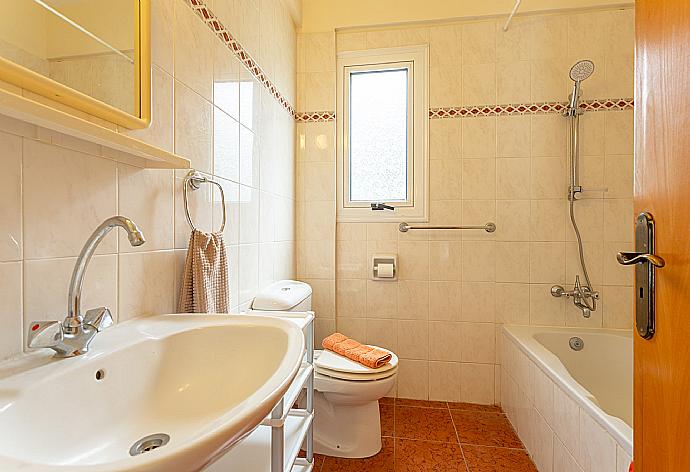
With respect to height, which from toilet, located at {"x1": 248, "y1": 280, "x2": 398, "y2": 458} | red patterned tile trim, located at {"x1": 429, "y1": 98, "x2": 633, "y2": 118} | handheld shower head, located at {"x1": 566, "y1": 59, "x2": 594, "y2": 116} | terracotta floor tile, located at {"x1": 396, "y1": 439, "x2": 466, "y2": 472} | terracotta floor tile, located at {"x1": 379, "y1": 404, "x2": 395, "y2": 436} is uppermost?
handheld shower head, located at {"x1": 566, "y1": 59, "x2": 594, "y2": 116}

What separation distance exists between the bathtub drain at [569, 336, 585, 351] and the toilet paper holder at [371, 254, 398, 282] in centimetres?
106

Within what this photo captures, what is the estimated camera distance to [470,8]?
230 centimetres

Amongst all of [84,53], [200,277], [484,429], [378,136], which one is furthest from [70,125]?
[484,429]

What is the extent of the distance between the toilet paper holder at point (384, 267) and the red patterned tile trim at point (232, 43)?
3.62 ft

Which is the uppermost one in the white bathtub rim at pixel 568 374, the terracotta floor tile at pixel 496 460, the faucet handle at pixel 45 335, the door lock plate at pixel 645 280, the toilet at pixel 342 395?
the door lock plate at pixel 645 280

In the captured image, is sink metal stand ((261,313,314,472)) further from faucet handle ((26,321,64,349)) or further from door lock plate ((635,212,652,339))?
door lock plate ((635,212,652,339))

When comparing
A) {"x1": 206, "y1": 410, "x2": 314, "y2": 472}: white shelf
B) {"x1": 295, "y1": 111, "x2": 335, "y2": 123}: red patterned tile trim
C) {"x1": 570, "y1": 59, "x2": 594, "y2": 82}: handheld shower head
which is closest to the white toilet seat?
{"x1": 206, "y1": 410, "x2": 314, "y2": 472}: white shelf

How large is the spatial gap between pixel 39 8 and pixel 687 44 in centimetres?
117

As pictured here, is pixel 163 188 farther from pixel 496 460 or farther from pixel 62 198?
pixel 496 460

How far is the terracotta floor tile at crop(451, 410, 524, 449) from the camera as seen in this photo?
6.33ft

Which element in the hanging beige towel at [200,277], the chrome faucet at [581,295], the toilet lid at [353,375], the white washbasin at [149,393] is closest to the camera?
the white washbasin at [149,393]

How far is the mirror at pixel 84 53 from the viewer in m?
0.68

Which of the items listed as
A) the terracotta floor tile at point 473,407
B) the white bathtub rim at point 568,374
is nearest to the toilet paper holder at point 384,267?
the white bathtub rim at point 568,374

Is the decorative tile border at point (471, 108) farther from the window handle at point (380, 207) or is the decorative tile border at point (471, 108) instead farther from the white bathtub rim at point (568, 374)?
the white bathtub rim at point (568, 374)
